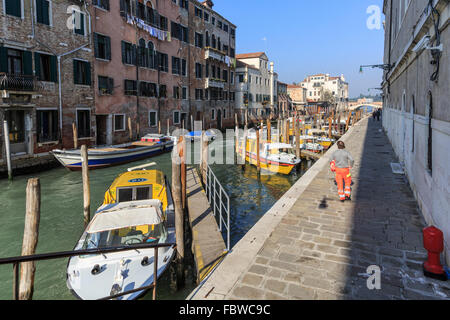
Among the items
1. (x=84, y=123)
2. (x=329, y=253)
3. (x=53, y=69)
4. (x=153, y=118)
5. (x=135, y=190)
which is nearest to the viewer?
(x=329, y=253)

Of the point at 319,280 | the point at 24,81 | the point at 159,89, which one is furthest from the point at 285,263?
the point at 159,89

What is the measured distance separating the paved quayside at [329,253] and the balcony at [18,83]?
13535 mm

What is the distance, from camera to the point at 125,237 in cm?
663

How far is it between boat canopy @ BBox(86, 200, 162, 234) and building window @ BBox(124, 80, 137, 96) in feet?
59.7

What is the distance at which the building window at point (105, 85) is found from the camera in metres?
20.9

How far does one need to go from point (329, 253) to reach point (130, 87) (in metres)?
21.9

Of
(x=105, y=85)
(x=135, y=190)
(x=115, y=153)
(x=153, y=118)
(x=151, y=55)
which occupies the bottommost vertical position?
(x=135, y=190)

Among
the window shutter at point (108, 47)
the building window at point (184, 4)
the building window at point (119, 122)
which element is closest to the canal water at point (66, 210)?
the building window at point (119, 122)

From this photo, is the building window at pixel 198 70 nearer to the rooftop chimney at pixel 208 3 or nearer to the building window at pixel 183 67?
the building window at pixel 183 67

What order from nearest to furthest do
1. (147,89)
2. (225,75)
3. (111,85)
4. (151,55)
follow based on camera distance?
(111,85)
(147,89)
(151,55)
(225,75)

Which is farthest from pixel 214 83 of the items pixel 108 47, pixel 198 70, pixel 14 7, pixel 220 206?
pixel 220 206

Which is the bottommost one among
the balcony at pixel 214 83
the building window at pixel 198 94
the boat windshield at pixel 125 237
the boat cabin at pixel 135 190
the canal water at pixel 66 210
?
the canal water at pixel 66 210

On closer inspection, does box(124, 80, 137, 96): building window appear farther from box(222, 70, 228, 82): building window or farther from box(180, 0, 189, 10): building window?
box(222, 70, 228, 82): building window

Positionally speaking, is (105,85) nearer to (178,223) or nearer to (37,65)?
(37,65)
